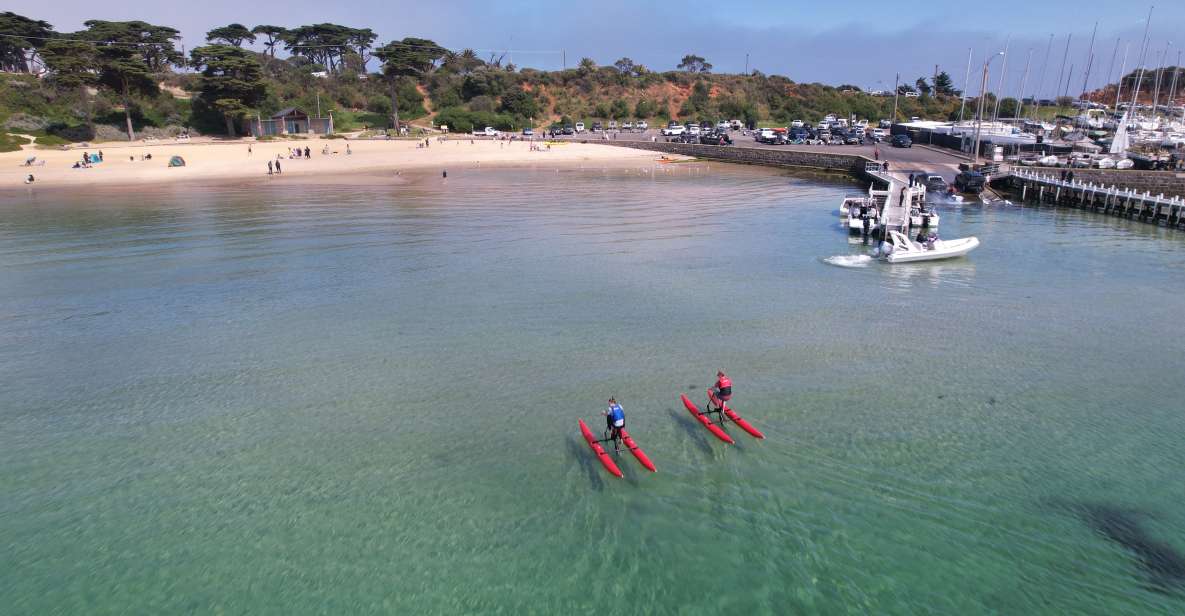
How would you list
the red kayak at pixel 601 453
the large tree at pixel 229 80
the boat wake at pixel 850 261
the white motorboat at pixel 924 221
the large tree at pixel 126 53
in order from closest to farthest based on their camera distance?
the red kayak at pixel 601 453 < the boat wake at pixel 850 261 < the white motorboat at pixel 924 221 < the large tree at pixel 126 53 < the large tree at pixel 229 80

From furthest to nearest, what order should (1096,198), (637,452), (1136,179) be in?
(1136,179) < (1096,198) < (637,452)

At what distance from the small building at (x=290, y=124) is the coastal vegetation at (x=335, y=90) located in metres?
1.90

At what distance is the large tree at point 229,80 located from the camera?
310 feet

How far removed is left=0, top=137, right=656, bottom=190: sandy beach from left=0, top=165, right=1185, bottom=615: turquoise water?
40.6m

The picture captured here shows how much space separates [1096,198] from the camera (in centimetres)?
5503

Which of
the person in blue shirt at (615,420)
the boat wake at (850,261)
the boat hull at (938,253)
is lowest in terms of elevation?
the person in blue shirt at (615,420)

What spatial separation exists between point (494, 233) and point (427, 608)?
108 ft

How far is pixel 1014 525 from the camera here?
14.5 m

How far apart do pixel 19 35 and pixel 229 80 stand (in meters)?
46.5

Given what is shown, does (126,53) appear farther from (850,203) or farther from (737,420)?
(737,420)

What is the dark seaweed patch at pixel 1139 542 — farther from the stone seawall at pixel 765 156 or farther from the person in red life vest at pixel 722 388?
the stone seawall at pixel 765 156

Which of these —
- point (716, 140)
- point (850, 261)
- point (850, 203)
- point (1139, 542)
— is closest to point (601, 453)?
point (1139, 542)

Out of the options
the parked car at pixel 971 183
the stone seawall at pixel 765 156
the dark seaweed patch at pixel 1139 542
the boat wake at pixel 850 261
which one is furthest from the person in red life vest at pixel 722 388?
the stone seawall at pixel 765 156

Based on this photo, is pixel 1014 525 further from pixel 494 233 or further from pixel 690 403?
pixel 494 233
